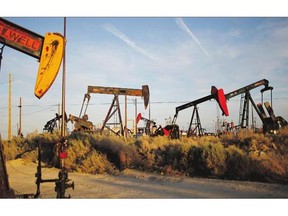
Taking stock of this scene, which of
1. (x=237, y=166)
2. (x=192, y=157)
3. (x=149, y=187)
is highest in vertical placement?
(x=192, y=157)

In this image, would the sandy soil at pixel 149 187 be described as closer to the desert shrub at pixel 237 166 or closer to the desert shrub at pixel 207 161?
the desert shrub at pixel 237 166

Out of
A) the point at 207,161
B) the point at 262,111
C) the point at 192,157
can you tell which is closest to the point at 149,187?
the point at 207,161

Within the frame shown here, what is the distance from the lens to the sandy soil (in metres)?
6.05

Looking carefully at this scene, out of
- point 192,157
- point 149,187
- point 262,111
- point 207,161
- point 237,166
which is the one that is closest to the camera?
point 149,187

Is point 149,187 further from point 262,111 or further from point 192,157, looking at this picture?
point 262,111

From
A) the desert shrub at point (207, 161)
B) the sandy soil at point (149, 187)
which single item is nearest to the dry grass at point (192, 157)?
the desert shrub at point (207, 161)

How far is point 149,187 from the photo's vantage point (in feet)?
23.2

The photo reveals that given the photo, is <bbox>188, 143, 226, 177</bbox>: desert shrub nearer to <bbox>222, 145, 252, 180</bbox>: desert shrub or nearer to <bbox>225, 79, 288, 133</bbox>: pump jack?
<bbox>222, 145, 252, 180</bbox>: desert shrub

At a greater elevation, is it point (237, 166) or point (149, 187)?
point (237, 166)

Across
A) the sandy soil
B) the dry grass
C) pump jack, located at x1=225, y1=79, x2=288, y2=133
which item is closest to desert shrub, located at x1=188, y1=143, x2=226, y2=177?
the dry grass

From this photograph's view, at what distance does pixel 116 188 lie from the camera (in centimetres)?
697

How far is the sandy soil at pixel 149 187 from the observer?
6.05 metres

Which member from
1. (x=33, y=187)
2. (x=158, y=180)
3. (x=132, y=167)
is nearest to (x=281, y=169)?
(x=158, y=180)

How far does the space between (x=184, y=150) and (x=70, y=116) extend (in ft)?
28.1
